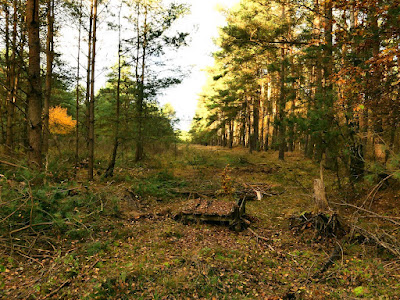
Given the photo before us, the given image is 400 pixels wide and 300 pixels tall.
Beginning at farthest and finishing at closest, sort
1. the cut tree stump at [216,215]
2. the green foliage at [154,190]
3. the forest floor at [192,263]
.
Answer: the green foliage at [154,190], the cut tree stump at [216,215], the forest floor at [192,263]

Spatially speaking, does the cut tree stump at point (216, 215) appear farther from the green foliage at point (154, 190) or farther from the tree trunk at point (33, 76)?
the tree trunk at point (33, 76)

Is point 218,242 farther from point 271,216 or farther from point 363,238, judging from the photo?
point 363,238

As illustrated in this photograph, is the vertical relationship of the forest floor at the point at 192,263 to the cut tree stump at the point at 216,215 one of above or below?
below

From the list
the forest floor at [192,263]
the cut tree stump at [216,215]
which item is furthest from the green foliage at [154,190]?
the cut tree stump at [216,215]

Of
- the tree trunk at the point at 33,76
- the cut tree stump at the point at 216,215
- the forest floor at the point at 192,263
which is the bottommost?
the forest floor at the point at 192,263

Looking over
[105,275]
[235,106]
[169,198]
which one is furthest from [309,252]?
[235,106]

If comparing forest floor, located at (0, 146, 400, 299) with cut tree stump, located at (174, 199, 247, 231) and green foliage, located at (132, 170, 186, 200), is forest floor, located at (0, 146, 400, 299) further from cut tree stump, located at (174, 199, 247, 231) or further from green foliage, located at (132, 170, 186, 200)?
green foliage, located at (132, 170, 186, 200)

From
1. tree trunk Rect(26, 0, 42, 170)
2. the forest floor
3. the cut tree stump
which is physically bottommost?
the forest floor

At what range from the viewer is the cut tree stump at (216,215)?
604 cm

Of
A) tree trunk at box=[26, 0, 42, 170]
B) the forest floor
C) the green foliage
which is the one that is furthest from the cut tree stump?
tree trunk at box=[26, 0, 42, 170]

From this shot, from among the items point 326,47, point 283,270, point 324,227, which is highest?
point 326,47

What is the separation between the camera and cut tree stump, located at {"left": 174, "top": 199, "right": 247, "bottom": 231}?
604 cm

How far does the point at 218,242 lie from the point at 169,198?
3777 mm

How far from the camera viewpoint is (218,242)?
5184mm
